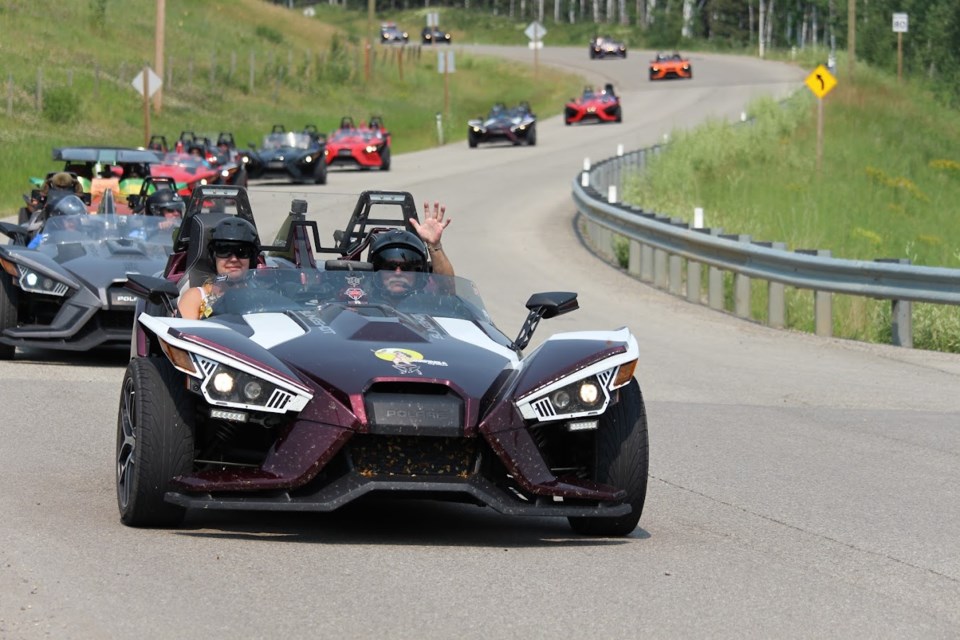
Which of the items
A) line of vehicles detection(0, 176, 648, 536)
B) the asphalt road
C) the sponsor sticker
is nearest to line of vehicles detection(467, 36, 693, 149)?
the asphalt road

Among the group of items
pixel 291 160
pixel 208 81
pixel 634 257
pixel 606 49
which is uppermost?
pixel 606 49

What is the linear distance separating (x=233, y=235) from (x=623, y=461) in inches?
112

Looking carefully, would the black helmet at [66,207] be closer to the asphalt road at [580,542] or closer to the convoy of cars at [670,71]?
the asphalt road at [580,542]

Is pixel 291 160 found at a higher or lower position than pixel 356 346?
lower

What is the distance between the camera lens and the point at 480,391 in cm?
744

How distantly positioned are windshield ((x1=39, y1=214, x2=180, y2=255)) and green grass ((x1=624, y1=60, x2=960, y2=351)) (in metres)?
6.58

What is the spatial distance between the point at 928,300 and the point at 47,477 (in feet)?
31.4

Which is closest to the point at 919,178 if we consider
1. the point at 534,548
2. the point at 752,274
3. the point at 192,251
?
the point at 752,274

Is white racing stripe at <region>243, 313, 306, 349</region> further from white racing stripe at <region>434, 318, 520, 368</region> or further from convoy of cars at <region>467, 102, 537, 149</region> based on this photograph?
convoy of cars at <region>467, 102, 537, 149</region>

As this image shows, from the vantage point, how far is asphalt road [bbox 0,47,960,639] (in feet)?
19.7

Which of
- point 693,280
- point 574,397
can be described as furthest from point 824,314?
point 574,397

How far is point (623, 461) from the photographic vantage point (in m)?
7.64

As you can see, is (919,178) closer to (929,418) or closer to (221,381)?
(929,418)

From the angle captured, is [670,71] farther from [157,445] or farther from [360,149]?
[157,445]
